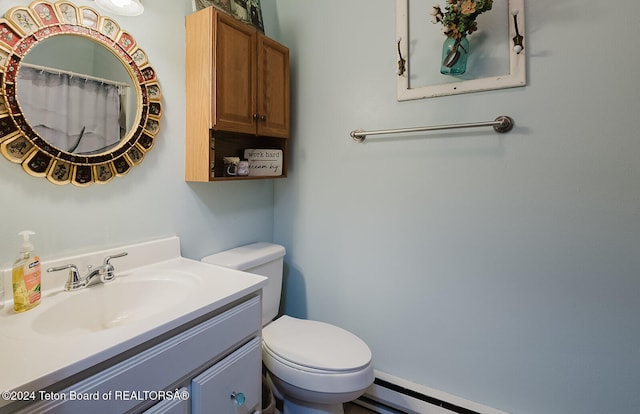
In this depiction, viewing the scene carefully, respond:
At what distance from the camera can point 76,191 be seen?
103 centimetres

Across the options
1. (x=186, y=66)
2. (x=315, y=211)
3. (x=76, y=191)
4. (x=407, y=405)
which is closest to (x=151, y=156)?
(x=76, y=191)

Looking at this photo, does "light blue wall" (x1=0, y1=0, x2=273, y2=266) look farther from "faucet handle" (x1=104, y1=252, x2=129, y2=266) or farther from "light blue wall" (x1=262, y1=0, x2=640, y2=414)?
"light blue wall" (x1=262, y1=0, x2=640, y2=414)

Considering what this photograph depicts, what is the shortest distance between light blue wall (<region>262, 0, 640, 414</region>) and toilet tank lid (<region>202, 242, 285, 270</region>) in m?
0.23

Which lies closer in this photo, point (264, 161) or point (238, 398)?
point (238, 398)

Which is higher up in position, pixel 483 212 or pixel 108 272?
pixel 483 212

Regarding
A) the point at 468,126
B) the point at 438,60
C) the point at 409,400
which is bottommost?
the point at 409,400

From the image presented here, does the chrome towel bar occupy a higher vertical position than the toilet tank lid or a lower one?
higher

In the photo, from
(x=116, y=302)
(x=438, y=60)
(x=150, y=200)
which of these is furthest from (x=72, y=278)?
(x=438, y=60)

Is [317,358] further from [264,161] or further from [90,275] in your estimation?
[264,161]

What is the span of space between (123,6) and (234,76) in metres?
0.42

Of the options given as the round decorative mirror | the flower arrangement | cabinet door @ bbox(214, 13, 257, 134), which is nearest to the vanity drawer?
the round decorative mirror

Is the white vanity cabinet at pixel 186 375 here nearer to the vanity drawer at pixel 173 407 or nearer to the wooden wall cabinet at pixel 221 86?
the vanity drawer at pixel 173 407

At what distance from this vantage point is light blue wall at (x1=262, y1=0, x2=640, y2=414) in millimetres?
1110

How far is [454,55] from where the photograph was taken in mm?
1213
